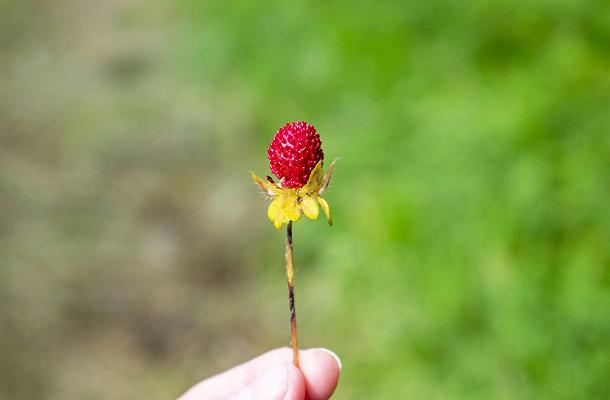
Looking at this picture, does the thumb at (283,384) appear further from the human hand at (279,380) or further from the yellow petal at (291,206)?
the yellow petal at (291,206)

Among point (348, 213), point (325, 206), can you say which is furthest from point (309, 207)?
point (348, 213)

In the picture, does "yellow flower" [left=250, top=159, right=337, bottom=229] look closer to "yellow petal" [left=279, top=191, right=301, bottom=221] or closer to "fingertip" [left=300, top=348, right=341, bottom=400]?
"yellow petal" [left=279, top=191, right=301, bottom=221]

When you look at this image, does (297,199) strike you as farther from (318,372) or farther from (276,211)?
(318,372)

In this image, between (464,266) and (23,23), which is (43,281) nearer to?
(464,266)

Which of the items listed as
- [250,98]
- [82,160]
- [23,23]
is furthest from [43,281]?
[23,23]

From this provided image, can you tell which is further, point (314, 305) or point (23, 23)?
point (23, 23)
